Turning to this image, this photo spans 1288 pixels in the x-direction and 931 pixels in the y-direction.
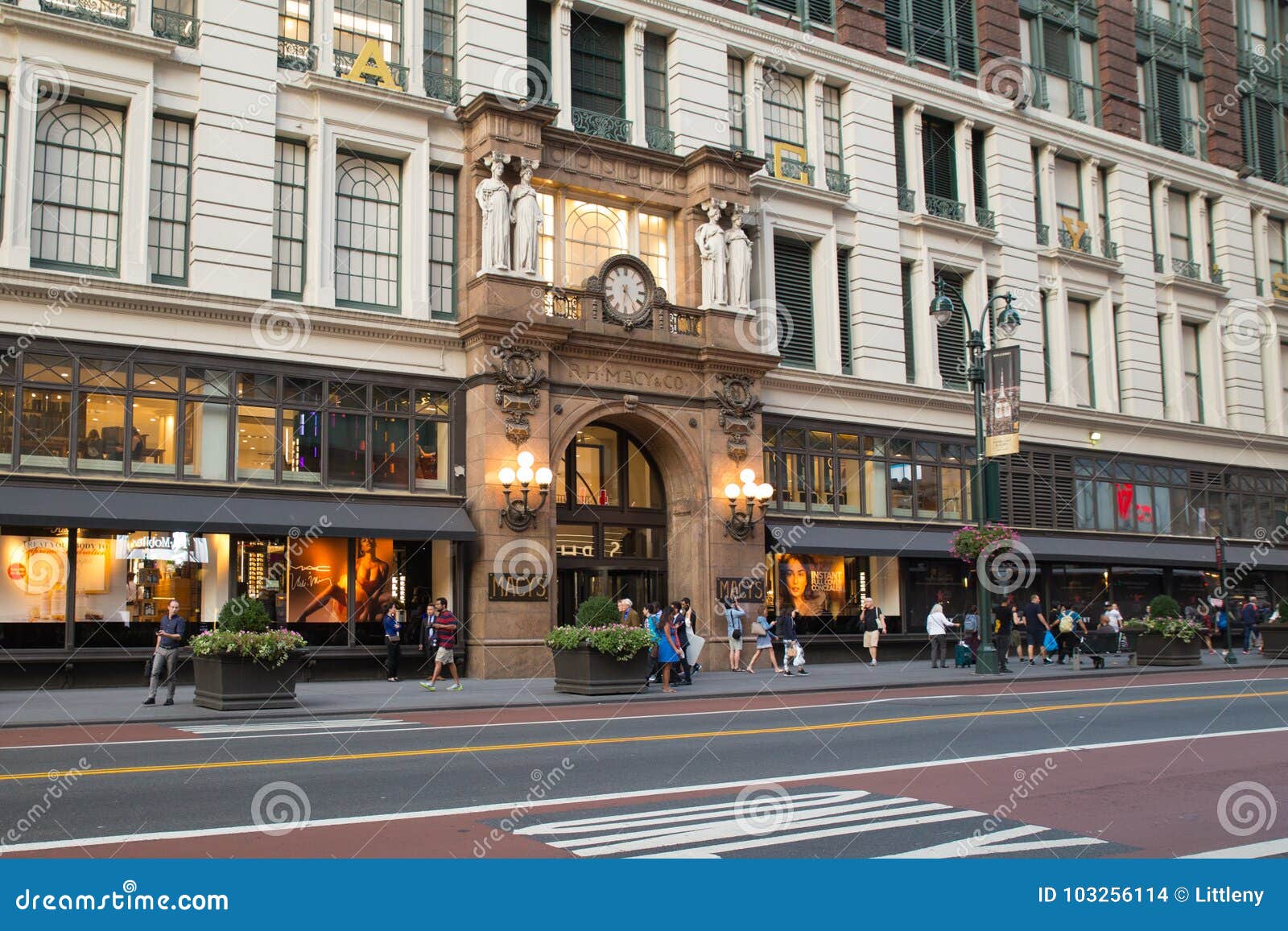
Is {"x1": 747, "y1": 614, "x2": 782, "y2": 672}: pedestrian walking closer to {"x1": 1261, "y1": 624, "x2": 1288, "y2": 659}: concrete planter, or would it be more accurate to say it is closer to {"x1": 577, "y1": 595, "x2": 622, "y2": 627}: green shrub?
{"x1": 577, "y1": 595, "x2": 622, "y2": 627}: green shrub

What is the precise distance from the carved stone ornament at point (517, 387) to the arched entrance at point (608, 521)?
227 centimetres

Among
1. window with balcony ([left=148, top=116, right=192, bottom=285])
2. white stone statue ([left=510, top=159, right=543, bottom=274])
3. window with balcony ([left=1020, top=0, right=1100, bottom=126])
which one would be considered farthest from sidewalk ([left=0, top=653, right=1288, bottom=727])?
window with balcony ([left=1020, top=0, right=1100, bottom=126])

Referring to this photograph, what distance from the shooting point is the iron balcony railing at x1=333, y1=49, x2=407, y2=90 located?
2753 centimetres

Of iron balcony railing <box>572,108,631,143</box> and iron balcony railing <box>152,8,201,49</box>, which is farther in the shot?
iron balcony railing <box>572,108,631,143</box>

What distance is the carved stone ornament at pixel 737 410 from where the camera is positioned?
1207 inches

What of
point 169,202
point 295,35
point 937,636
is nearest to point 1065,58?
point 937,636

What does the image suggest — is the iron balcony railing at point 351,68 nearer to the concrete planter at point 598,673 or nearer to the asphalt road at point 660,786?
the concrete planter at point 598,673

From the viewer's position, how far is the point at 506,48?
2920 cm

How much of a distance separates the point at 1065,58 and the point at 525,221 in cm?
2479

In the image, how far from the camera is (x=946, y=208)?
38188 mm

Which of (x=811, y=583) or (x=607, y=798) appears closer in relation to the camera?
(x=607, y=798)

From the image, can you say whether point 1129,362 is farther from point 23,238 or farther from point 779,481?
point 23,238

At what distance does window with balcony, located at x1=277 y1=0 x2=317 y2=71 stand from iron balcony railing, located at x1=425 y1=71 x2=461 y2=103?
2.74m

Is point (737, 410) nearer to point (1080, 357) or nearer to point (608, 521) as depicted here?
point (608, 521)
